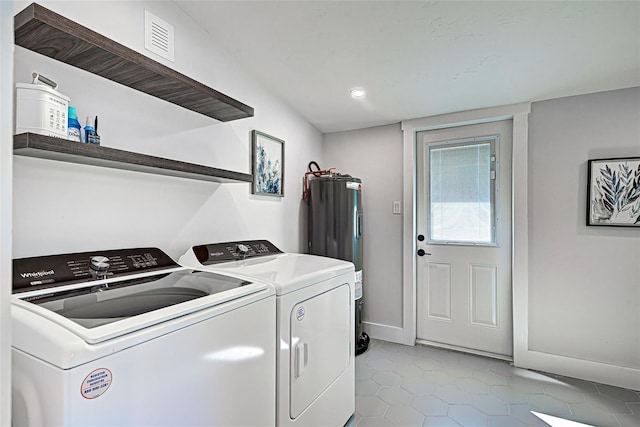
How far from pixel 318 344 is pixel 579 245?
2131 millimetres

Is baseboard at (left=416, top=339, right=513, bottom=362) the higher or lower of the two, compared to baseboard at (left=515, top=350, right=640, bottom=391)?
lower

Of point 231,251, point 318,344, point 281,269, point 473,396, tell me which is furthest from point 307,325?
point 473,396

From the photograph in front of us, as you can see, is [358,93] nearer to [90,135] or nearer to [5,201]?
[90,135]

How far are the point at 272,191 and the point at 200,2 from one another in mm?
1283

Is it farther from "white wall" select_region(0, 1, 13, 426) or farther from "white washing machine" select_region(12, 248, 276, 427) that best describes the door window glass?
"white wall" select_region(0, 1, 13, 426)

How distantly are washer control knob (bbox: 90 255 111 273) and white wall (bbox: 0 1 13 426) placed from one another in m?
0.78

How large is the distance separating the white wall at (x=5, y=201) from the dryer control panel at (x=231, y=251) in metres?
1.16

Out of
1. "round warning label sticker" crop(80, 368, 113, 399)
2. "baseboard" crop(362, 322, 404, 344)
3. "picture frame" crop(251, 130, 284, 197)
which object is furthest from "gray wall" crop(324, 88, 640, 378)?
"round warning label sticker" crop(80, 368, 113, 399)

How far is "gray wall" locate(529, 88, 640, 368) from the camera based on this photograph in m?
2.24

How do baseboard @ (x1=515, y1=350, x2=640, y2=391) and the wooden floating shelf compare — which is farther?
baseboard @ (x1=515, y1=350, x2=640, y2=391)

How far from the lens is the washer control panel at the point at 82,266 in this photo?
1111 mm

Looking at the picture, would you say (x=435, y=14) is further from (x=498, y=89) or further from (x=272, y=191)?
(x=272, y=191)

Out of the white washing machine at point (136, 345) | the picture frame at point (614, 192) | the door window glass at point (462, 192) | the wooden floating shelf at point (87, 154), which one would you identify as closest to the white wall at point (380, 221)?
the door window glass at point (462, 192)

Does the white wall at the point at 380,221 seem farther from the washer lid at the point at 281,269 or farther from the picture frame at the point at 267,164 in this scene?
the washer lid at the point at 281,269
